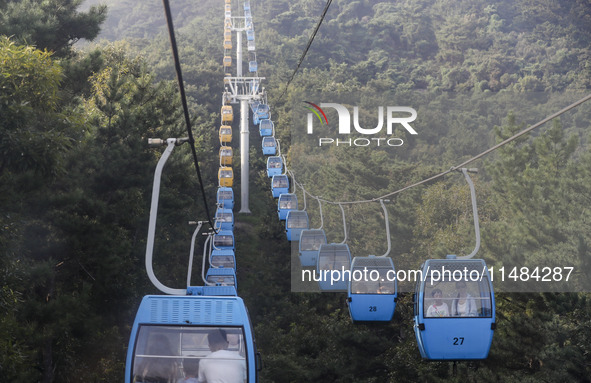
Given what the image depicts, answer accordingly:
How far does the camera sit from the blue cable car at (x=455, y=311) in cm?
1004

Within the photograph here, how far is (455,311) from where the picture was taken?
1014 centimetres

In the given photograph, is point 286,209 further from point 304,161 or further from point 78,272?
point 304,161

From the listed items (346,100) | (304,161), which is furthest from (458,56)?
(304,161)

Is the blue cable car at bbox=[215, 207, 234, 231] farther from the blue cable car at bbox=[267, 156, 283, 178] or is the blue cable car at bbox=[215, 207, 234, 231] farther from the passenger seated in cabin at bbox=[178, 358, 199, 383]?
the passenger seated in cabin at bbox=[178, 358, 199, 383]

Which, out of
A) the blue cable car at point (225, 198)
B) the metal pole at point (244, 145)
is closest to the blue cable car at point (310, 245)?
the blue cable car at point (225, 198)

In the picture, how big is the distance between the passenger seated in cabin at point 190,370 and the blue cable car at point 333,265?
1090cm

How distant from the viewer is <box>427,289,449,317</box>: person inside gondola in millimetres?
10172

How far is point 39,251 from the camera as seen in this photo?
14.0m

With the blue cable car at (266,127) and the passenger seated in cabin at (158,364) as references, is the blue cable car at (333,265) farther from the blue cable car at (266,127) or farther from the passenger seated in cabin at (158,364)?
the blue cable car at (266,127)

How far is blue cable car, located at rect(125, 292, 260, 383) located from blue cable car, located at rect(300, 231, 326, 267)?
48.0 ft

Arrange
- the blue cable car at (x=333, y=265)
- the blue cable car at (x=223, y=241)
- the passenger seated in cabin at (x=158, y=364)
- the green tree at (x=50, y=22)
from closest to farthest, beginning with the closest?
the passenger seated in cabin at (x=158, y=364)
the green tree at (x=50, y=22)
the blue cable car at (x=333, y=265)
the blue cable car at (x=223, y=241)

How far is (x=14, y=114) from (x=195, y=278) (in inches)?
779

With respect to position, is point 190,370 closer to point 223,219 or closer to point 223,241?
point 223,241

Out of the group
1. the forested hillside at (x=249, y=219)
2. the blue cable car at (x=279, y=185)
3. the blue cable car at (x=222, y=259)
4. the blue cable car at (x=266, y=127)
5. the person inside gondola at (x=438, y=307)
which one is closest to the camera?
the person inside gondola at (x=438, y=307)
